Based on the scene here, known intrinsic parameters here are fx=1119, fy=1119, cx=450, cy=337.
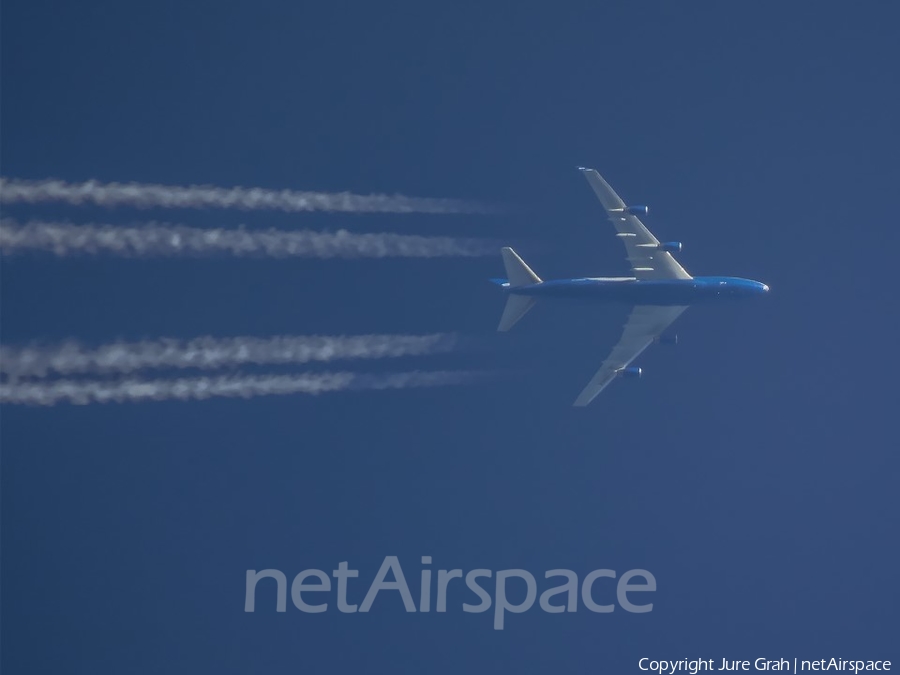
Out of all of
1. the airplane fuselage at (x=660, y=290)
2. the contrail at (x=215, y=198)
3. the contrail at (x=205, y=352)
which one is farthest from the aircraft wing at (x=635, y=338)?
the contrail at (x=215, y=198)

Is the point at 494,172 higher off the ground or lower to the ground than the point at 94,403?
higher

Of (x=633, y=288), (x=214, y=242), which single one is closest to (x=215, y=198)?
(x=214, y=242)

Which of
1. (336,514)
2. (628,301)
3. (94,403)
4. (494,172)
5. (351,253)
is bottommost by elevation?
(336,514)

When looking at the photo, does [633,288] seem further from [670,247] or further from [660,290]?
[670,247]

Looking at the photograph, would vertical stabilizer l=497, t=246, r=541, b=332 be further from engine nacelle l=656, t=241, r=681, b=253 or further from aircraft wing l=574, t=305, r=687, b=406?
engine nacelle l=656, t=241, r=681, b=253

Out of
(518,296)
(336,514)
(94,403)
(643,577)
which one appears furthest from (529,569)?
(94,403)

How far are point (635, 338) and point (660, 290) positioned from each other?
4.95 feet

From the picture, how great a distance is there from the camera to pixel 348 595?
Result: 2767 centimetres

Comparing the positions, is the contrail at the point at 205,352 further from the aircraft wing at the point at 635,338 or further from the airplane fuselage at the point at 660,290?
the aircraft wing at the point at 635,338

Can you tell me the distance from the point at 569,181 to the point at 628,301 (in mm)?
3543

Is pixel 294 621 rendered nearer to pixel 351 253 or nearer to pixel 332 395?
pixel 332 395

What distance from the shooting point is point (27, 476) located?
27.3 metres

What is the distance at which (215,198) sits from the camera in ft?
91.3

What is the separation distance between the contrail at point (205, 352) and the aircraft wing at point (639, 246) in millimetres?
4880
